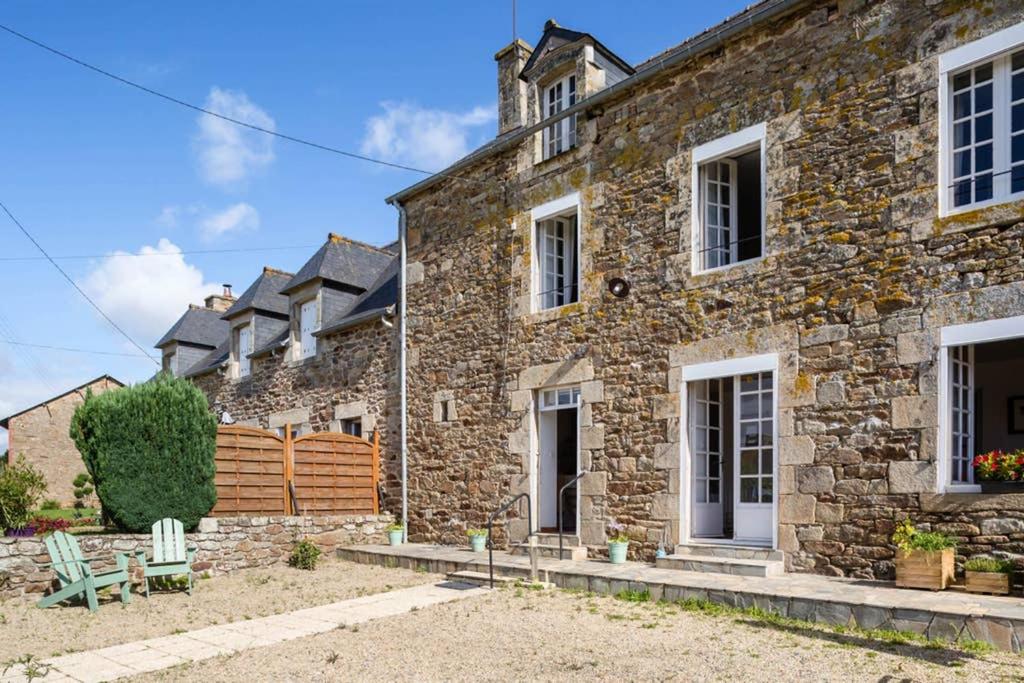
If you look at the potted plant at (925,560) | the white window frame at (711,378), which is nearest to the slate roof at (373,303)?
the white window frame at (711,378)

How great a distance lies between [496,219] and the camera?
1096 centimetres

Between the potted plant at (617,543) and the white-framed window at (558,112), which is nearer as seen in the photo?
the potted plant at (617,543)

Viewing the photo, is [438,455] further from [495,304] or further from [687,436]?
[687,436]

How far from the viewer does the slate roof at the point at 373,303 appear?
12.9m

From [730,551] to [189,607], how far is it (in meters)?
5.44

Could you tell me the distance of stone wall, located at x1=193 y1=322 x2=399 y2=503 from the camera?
41.1 ft

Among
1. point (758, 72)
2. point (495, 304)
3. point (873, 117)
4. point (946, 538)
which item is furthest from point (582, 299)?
point (946, 538)

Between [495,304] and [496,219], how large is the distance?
116cm

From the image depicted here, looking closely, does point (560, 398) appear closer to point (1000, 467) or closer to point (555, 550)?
point (555, 550)

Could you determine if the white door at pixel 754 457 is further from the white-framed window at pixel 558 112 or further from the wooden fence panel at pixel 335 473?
the wooden fence panel at pixel 335 473

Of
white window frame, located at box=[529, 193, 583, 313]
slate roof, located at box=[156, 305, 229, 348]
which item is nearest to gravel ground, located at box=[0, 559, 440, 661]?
white window frame, located at box=[529, 193, 583, 313]

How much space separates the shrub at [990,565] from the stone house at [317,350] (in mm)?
8061

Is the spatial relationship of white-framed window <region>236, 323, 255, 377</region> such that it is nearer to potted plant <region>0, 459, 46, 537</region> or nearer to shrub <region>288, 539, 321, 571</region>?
potted plant <region>0, 459, 46, 537</region>

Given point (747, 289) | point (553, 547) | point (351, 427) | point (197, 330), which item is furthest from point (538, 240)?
point (197, 330)
